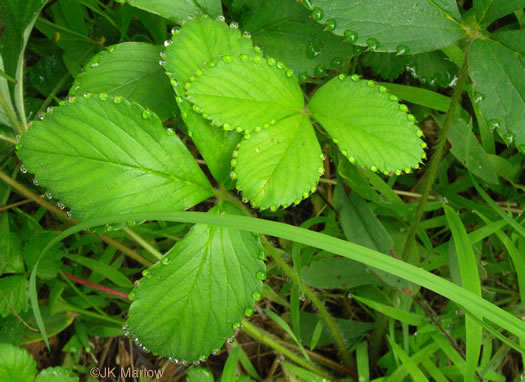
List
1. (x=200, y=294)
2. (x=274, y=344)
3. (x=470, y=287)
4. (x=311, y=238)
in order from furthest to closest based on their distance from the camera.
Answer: (x=274, y=344) → (x=470, y=287) → (x=200, y=294) → (x=311, y=238)

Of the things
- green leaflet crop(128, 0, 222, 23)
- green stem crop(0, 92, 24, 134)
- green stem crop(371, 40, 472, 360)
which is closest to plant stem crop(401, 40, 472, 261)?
green stem crop(371, 40, 472, 360)

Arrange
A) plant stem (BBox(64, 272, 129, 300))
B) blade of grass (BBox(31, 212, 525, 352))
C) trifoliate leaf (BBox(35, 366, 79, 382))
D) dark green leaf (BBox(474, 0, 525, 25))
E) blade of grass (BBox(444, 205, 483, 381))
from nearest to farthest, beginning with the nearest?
1. blade of grass (BBox(31, 212, 525, 352))
2. dark green leaf (BBox(474, 0, 525, 25))
3. blade of grass (BBox(444, 205, 483, 381))
4. trifoliate leaf (BBox(35, 366, 79, 382))
5. plant stem (BBox(64, 272, 129, 300))

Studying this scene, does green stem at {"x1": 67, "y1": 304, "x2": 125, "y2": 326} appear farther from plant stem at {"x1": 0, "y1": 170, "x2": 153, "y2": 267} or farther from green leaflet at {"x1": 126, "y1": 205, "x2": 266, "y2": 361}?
green leaflet at {"x1": 126, "y1": 205, "x2": 266, "y2": 361}

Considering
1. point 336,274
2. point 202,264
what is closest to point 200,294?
point 202,264

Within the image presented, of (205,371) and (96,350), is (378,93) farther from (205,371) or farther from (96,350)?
(96,350)

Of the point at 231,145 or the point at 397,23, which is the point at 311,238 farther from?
the point at 397,23

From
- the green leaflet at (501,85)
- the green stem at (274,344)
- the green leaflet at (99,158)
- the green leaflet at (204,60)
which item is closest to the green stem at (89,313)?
the green stem at (274,344)
